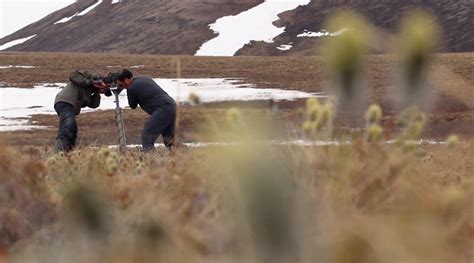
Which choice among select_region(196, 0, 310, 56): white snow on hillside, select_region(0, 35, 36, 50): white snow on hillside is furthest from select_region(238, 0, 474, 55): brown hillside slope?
select_region(0, 35, 36, 50): white snow on hillside

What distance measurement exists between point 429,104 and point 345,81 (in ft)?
0.93

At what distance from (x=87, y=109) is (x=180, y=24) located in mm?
91396

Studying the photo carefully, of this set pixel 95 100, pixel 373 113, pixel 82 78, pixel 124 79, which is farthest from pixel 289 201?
pixel 95 100

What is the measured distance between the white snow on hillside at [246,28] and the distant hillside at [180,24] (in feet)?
3.64

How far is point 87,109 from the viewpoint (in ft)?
122

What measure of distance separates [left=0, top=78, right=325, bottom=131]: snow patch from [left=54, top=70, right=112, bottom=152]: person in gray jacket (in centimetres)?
1807

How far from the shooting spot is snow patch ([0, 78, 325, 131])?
3590cm

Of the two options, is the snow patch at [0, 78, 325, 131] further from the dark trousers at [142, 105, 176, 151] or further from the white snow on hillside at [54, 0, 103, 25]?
the white snow on hillside at [54, 0, 103, 25]

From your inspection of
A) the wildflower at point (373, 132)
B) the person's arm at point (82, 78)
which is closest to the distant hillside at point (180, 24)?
the person's arm at point (82, 78)

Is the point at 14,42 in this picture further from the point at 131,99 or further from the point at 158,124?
the point at 158,124

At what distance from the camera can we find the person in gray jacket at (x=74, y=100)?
13.0 meters

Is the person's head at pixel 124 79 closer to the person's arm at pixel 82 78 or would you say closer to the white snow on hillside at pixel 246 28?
the person's arm at pixel 82 78

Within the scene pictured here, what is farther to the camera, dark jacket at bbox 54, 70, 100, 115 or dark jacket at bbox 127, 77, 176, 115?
dark jacket at bbox 127, 77, 176, 115

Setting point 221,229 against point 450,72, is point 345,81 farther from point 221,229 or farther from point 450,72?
point 450,72
